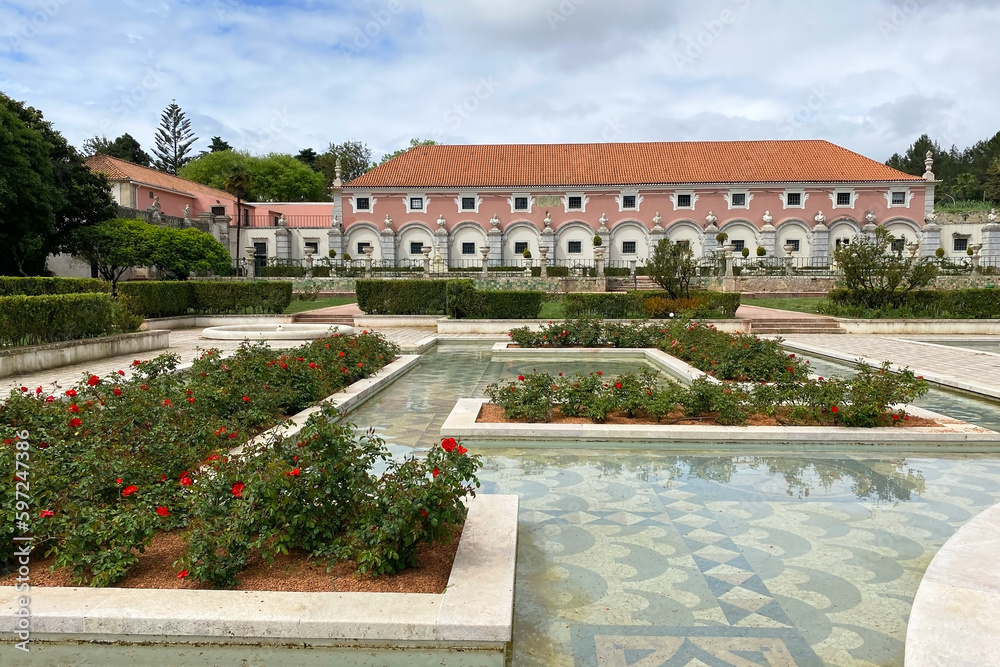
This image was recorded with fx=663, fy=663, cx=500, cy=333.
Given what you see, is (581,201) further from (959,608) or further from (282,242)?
(959,608)

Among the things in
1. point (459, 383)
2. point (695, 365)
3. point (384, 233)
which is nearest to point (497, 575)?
point (459, 383)

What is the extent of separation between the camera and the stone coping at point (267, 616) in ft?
9.56

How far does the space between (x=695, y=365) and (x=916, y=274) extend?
12967mm

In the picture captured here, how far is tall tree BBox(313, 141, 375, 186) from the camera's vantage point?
67438 mm

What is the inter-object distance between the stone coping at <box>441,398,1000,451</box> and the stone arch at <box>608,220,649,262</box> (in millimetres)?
34802

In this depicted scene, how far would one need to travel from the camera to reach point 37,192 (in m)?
24.5

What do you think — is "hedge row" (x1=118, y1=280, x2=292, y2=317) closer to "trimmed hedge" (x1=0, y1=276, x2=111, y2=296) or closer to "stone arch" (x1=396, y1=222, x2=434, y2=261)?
"trimmed hedge" (x1=0, y1=276, x2=111, y2=296)

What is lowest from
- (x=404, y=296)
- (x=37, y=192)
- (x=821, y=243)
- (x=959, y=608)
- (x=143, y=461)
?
(x=959, y=608)

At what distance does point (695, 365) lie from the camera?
1058cm

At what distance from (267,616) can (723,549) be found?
260cm

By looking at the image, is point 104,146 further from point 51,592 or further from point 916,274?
point 51,592

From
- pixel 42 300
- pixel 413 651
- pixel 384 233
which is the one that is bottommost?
pixel 413 651

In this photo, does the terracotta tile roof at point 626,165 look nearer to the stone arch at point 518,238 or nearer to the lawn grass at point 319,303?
the stone arch at point 518,238

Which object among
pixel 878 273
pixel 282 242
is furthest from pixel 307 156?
pixel 878 273
